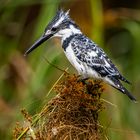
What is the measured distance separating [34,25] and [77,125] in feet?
13.4

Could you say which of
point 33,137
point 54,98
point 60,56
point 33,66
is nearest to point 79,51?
point 54,98

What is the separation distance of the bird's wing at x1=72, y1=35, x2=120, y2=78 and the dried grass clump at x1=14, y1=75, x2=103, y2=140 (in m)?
0.25

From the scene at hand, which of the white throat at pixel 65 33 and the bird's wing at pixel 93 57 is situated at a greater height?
the white throat at pixel 65 33

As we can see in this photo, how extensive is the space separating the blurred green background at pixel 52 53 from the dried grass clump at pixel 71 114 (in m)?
0.71

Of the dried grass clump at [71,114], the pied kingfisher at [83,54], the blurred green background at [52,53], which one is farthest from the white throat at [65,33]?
the blurred green background at [52,53]

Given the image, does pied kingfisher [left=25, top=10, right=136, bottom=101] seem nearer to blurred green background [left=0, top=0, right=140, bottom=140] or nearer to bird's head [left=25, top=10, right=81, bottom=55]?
bird's head [left=25, top=10, right=81, bottom=55]

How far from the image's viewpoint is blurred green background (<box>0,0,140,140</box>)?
5.85 meters

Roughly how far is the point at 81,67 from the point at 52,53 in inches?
61.7

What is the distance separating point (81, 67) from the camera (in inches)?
168

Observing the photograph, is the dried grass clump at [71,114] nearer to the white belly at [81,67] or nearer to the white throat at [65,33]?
the white belly at [81,67]

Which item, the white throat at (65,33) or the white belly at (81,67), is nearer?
the white belly at (81,67)

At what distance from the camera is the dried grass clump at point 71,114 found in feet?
12.9

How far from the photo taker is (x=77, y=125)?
397cm

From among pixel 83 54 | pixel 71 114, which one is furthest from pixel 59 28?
pixel 71 114
